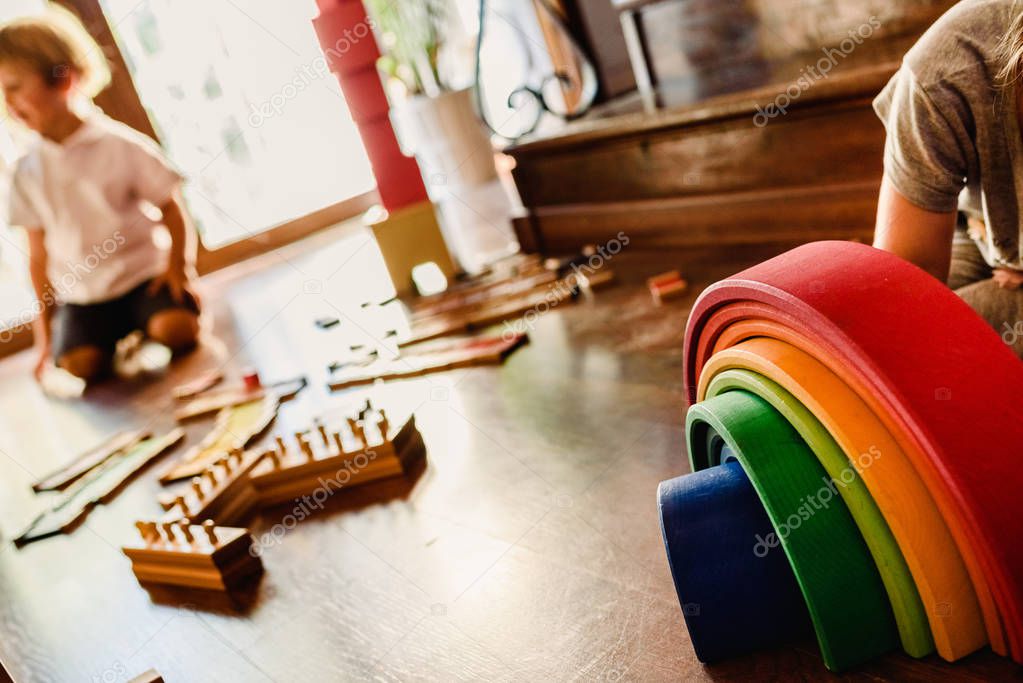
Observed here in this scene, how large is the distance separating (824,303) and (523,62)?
3.58m

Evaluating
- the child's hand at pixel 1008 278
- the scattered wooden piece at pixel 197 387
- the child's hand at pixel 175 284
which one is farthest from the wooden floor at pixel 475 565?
the child's hand at pixel 175 284

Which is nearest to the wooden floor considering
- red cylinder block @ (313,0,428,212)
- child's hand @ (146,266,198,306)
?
red cylinder block @ (313,0,428,212)

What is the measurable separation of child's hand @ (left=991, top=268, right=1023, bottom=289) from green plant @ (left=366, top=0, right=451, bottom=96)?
4.30 meters

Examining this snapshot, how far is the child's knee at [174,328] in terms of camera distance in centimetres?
339

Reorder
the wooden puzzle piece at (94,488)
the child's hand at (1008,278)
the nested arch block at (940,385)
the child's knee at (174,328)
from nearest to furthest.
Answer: the nested arch block at (940,385)
the child's hand at (1008,278)
the wooden puzzle piece at (94,488)
the child's knee at (174,328)

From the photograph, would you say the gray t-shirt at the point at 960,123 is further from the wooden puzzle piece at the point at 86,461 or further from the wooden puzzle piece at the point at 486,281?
the wooden puzzle piece at the point at 86,461

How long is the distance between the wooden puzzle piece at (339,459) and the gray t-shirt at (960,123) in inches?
41.2

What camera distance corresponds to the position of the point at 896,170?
3.93 ft

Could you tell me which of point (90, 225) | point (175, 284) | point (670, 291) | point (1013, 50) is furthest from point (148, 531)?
point (90, 225)

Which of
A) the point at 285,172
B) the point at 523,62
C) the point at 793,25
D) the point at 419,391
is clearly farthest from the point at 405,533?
the point at 285,172

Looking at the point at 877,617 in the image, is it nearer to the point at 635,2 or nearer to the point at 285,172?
the point at 635,2

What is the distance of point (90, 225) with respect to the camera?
11.2 ft

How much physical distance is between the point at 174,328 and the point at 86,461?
1.02m

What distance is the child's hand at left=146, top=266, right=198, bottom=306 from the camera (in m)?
3.47
